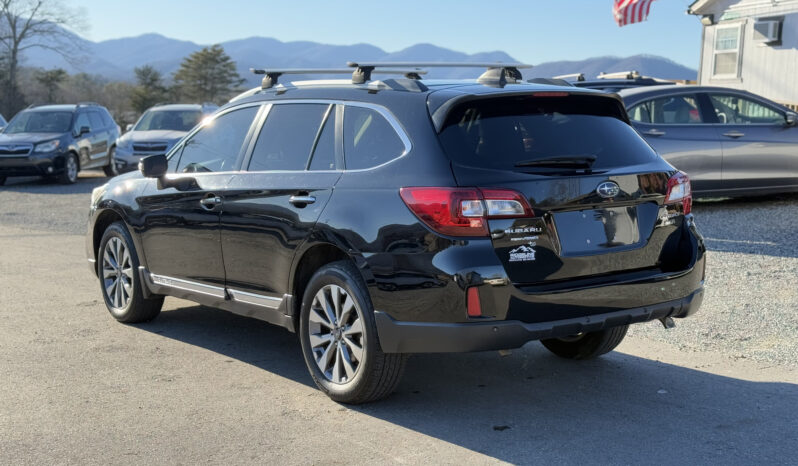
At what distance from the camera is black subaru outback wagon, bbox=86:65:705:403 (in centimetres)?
463

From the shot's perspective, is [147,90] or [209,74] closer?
[147,90]

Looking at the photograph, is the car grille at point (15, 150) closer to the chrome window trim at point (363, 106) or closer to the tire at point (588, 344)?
the chrome window trim at point (363, 106)

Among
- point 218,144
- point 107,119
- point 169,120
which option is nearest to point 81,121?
point 107,119

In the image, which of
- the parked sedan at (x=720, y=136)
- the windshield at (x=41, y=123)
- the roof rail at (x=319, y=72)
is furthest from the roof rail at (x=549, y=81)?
the windshield at (x=41, y=123)

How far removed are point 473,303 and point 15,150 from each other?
18.6 meters

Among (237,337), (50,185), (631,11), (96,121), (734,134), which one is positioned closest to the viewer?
(237,337)

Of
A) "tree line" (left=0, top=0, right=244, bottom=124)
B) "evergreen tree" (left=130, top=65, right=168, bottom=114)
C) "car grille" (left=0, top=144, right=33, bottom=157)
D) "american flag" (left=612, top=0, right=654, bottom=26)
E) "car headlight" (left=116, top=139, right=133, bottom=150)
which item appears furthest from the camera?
"evergreen tree" (left=130, top=65, right=168, bottom=114)

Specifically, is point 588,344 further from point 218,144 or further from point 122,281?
point 122,281

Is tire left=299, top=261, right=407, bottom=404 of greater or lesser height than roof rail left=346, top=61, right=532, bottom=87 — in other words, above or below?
below

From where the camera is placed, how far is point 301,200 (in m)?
5.39

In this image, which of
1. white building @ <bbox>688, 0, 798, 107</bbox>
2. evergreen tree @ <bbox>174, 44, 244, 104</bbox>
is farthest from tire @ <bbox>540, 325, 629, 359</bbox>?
evergreen tree @ <bbox>174, 44, 244, 104</bbox>

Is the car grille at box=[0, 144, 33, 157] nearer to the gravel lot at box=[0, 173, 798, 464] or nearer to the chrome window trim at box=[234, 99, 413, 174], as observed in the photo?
the gravel lot at box=[0, 173, 798, 464]

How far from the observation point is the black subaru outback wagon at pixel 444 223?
4629 mm

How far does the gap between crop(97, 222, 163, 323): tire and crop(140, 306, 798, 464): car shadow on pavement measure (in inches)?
32.1
